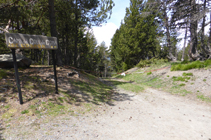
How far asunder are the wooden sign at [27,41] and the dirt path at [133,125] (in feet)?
9.70

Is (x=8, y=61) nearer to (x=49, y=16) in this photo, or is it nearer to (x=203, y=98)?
(x=49, y=16)

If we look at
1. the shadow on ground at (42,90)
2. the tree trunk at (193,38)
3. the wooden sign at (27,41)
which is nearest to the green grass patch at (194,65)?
the tree trunk at (193,38)

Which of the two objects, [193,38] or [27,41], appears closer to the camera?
[27,41]

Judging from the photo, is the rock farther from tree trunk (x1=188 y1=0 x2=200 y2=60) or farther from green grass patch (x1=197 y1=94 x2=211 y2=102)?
tree trunk (x1=188 y1=0 x2=200 y2=60)

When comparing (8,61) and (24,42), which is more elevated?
(24,42)

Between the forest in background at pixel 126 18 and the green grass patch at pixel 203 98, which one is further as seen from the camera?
the forest in background at pixel 126 18

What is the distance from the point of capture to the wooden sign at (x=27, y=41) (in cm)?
449

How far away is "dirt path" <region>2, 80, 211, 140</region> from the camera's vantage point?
3445 millimetres

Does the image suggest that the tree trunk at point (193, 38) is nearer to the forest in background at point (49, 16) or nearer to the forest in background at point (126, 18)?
the forest in background at point (126, 18)

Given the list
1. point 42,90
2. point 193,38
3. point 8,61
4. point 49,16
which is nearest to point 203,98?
point 193,38

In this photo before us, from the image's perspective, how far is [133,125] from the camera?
422 cm

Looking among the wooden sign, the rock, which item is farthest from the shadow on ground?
the wooden sign

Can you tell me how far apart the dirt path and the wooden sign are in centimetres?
296

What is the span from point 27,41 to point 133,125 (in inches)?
203
